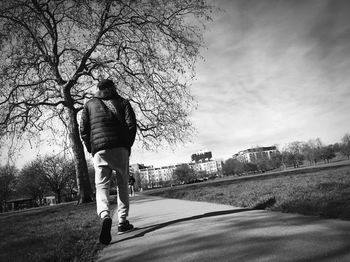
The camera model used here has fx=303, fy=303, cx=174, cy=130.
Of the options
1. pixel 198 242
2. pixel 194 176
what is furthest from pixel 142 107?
pixel 194 176

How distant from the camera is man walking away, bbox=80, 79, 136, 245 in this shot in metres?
4.38

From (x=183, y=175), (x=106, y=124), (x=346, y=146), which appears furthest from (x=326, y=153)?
(x=106, y=124)

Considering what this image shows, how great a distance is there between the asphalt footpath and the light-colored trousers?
0.54m

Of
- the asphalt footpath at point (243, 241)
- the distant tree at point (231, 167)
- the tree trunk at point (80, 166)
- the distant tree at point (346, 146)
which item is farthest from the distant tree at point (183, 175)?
the asphalt footpath at point (243, 241)

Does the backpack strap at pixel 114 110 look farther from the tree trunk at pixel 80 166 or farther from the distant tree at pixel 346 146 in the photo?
the distant tree at pixel 346 146

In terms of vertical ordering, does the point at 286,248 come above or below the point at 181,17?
below

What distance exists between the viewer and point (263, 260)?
224cm

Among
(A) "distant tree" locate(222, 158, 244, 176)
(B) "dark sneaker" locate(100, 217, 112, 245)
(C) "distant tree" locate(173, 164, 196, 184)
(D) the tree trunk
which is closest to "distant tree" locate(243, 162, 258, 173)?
(A) "distant tree" locate(222, 158, 244, 176)

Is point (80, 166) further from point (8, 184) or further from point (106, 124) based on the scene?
point (8, 184)

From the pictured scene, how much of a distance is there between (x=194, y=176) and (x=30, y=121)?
145345 mm

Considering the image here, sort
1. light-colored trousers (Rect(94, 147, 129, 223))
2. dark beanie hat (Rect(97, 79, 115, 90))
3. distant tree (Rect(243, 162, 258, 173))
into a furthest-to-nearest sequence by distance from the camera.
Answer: distant tree (Rect(243, 162, 258, 173)), dark beanie hat (Rect(97, 79, 115, 90)), light-colored trousers (Rect(94, 147, 129, 223))

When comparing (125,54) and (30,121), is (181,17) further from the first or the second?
(30,121)

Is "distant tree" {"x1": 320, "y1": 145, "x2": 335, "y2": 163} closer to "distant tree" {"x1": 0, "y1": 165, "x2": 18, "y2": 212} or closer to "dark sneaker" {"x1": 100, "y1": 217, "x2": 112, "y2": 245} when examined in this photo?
"distant tree" {"x1": 0, "y1": 165, "x2": 18, "y2": 212}

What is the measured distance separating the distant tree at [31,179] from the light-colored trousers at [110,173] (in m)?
67.9
